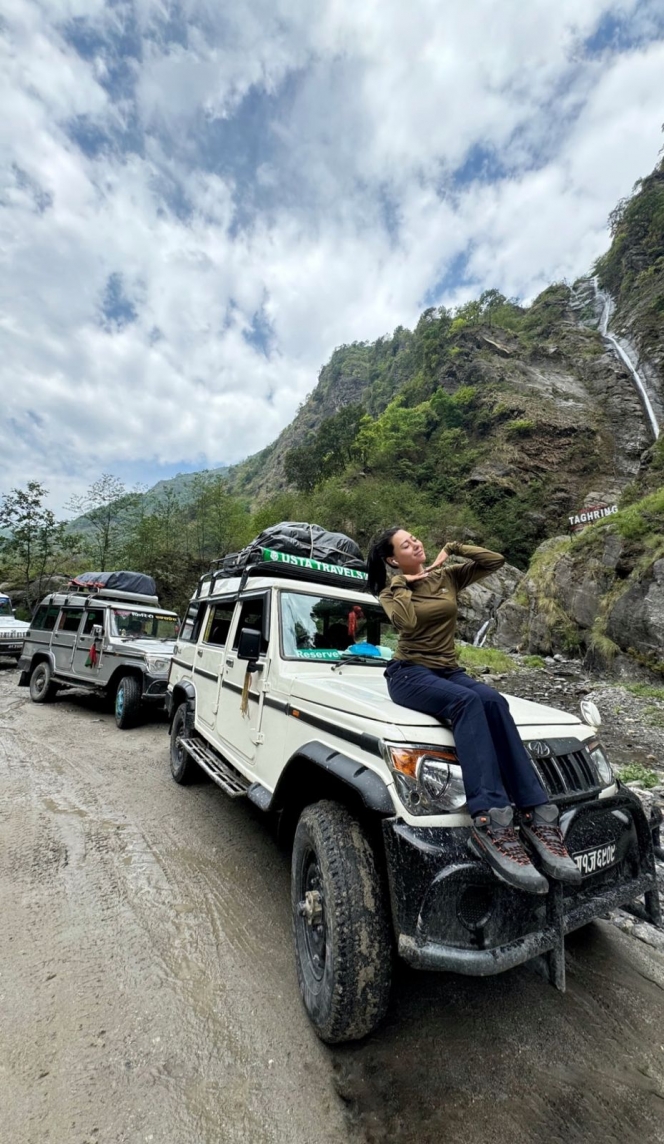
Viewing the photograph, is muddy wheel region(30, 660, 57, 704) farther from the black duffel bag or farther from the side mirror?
the side mirror

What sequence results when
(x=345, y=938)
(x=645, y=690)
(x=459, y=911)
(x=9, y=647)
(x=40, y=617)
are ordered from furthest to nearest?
(x=9, y=647), (x=645, y=690), (x=40, y=617), (x=345, y=938), (x=459, y=911)

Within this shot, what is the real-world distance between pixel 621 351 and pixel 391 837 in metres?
57.3

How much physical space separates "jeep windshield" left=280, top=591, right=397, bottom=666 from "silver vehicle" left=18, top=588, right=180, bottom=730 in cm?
419

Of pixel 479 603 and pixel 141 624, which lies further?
pixel 479 603

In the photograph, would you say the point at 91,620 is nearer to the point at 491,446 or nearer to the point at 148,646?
the point at 148,646

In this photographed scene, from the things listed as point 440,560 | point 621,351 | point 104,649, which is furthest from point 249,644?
point 621,351

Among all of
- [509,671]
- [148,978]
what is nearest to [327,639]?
[148,978]

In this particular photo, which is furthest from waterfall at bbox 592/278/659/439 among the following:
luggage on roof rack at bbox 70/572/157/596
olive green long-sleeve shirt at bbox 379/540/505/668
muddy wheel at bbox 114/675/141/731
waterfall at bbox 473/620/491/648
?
olive green long-sleeve shirt at bbox 379/540/505/668

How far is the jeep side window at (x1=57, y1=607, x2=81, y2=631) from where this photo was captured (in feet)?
27.7

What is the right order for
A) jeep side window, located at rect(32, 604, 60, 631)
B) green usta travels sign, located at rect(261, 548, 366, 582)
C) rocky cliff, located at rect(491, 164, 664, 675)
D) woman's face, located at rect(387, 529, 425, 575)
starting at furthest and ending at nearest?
rocky cliff, located at rect(491, 164, 664, 675) < jeep side window, located at rect(32, 604, 60, 631) < green usta travels sign, located at rect(261, 548, 366, 582) < woman's face, located at rect(387, 529, 425, 575)

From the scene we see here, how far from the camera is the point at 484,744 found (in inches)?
71.6

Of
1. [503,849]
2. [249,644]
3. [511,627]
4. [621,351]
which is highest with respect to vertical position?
[621,351]

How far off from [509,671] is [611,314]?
178ft

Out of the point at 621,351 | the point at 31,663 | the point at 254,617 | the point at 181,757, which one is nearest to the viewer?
the point at 254,617
